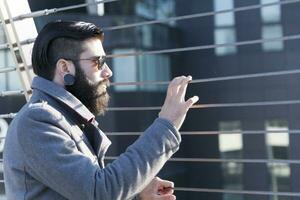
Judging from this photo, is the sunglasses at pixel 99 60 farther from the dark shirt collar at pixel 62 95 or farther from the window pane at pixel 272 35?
the window pane at pixel 272 35

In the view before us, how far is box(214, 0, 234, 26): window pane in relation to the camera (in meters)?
8.29

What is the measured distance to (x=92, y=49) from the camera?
5.20 feet

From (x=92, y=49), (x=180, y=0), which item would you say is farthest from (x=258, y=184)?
(x=92, y=49)

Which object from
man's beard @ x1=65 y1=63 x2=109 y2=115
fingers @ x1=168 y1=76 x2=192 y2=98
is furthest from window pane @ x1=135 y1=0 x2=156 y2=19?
fingers @ x1=168 y1=76 x2=192 y2=98

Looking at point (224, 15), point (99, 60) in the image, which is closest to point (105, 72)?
point (99, 60)

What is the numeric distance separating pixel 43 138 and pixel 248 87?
7.42 metres

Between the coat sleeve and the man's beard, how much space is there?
141 millimetres

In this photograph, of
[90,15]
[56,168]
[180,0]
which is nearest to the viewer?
[56,168]

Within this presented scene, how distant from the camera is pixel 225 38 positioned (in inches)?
366

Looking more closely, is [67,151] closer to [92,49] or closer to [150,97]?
[92,49]

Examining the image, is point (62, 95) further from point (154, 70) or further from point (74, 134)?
point (154, 70)

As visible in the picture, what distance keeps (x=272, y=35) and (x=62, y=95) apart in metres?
7.39

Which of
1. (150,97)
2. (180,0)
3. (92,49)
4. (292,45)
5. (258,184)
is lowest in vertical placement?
(258,184)

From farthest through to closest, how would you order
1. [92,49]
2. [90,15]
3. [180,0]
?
[180,0] < [90,15] < [92,49]
